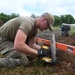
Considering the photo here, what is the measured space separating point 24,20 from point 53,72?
1.06 meters

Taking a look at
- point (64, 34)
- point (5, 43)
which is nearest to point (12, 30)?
point (5, 43)

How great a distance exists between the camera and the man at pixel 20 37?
434 centimetres

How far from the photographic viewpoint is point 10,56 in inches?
191

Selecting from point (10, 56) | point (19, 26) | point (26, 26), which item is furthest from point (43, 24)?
point (10, 56)

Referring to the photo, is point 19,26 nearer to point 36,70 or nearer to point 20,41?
point 20,41

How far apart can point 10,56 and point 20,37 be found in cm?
71

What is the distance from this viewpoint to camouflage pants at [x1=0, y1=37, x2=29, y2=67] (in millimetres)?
4691

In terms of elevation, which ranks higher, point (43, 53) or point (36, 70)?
point (43, 53)

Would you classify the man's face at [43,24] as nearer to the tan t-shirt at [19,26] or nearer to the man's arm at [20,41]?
the tan t-shirt at [19,26]

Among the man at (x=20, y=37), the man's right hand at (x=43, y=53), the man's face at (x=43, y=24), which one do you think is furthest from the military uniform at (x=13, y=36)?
the man's right hand at (x=43, y=53)

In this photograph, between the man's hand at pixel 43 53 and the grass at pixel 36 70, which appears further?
the man's hand at pixel 43 53

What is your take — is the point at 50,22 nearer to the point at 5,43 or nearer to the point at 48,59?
the point at 48,59

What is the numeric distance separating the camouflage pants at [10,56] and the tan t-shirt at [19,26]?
0.16 metres

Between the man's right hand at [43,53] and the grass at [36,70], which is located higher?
the man's right hand at [43,53]
